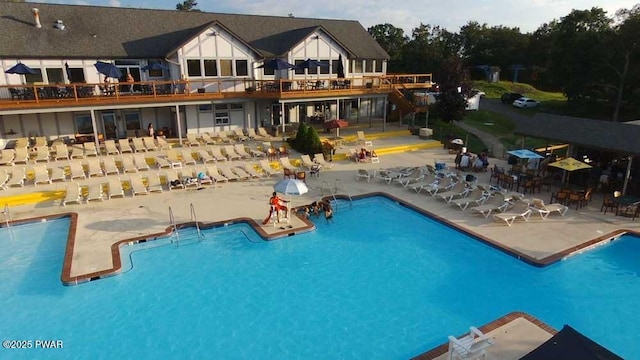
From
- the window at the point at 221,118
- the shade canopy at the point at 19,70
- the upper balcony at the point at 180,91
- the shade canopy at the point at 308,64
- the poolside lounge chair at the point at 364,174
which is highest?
the shade canopy at the point at 308,64

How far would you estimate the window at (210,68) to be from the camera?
26.5 m

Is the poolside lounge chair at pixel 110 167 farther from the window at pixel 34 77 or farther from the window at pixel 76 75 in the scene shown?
the window at pixel 34 77

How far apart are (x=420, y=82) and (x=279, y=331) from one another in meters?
26.6

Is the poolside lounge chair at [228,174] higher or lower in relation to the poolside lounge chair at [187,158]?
lower

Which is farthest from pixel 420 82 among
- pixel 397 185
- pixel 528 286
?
pixel 528 286

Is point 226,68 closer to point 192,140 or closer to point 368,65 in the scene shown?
point 192,140

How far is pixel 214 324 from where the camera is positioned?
980cm

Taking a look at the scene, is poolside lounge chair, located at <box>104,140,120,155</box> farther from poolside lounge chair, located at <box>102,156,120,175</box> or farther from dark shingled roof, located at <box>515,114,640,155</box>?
dark shingled roof, located at <box>515,114,640,155</box>

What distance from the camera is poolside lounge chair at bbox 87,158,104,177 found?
62.4 feet

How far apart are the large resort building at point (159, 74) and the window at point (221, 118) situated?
7cm

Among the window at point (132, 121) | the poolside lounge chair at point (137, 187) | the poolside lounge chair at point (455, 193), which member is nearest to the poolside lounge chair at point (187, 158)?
the poolside lounge chair at point (137, 187)

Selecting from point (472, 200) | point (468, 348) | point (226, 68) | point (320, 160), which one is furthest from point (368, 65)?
point (468, 348)

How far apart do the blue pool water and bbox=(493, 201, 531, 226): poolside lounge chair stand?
1.94 meters

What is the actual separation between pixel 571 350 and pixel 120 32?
28.6 metres
